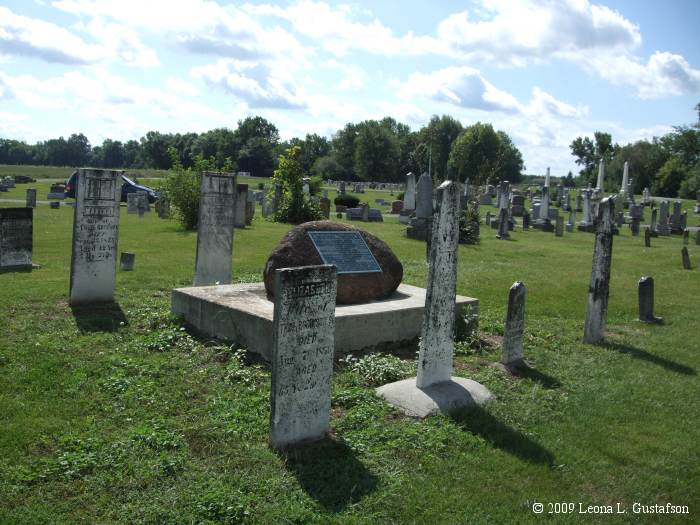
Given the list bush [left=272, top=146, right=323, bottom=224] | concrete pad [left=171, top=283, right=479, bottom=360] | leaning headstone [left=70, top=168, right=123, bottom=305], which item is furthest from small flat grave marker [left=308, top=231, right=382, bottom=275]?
bush [left=272, top=146, right=323, bottom=224]

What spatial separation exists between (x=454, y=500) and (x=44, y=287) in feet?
27.6

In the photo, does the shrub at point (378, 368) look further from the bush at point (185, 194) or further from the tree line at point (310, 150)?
the tree line at point (310, 150)

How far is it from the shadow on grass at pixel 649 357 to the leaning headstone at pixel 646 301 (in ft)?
6.49

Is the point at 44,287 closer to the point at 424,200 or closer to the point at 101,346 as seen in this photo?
the point at 101,346

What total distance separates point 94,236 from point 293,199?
53.3ft

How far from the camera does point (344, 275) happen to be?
882cm

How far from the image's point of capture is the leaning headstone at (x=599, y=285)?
30.7ft

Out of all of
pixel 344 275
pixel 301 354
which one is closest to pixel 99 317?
pixel 344 275

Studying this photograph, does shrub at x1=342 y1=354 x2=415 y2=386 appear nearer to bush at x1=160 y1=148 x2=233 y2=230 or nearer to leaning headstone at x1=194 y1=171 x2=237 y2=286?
leaning headstone at x1=194 y1=171 x2=237 y2=286

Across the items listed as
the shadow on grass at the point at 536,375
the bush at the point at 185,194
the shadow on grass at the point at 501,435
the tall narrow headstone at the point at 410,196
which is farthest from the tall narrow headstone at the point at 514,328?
the tall narrow headstone at the point at 410,196

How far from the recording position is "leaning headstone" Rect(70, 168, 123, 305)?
9680 mm

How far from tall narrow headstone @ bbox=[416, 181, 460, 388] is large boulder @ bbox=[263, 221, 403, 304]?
7.83 feet

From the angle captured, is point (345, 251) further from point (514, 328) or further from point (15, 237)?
point (15, 237)

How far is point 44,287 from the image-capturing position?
34.9 ft
